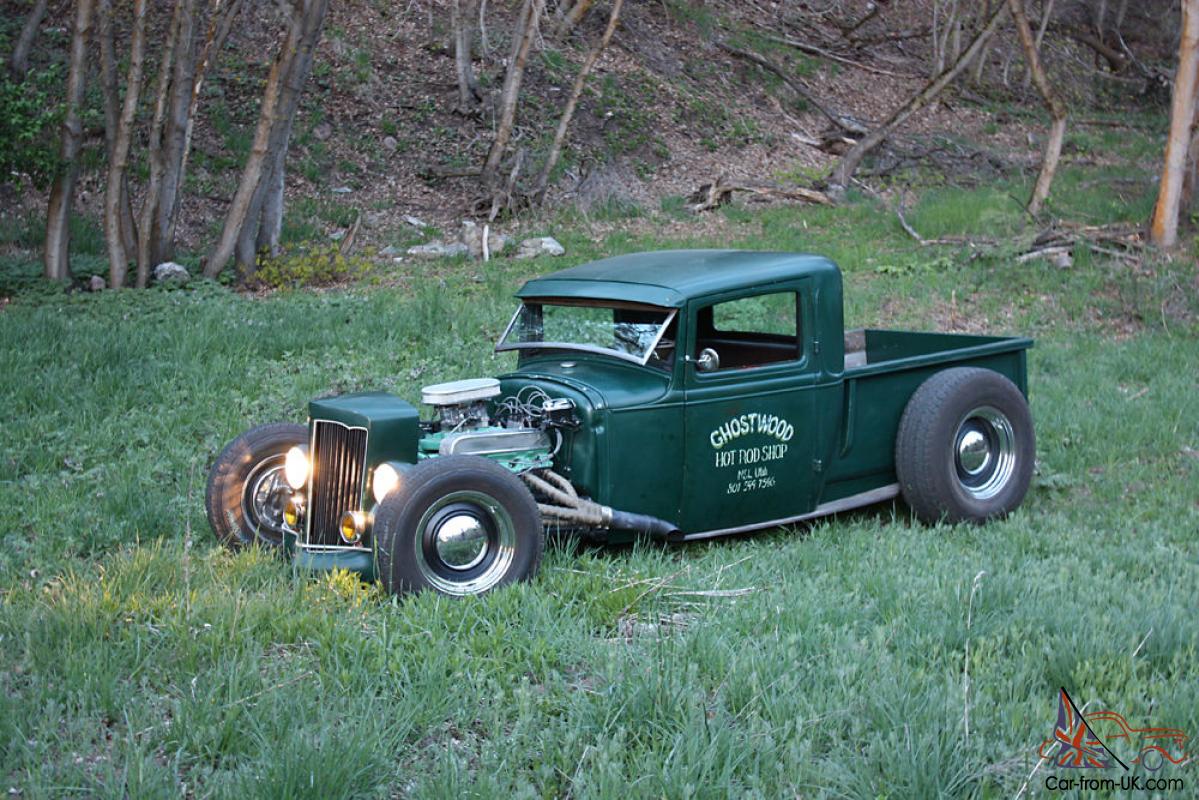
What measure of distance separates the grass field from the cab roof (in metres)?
1.39

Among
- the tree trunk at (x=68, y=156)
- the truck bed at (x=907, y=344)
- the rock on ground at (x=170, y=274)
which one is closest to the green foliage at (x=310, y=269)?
the rock on ground at (x=170, y=274)

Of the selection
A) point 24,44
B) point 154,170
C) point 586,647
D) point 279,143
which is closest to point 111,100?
point 154,170

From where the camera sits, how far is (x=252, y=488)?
5.84 m

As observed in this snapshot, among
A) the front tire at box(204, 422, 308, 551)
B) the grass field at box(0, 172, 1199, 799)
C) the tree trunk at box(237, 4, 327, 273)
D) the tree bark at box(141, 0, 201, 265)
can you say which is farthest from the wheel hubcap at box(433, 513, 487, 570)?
the tree trunk at box(237, 4, 327, 273)

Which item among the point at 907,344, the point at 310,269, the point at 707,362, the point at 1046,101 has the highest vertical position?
the point at 1046,101

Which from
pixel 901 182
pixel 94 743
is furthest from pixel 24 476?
pixel 901 182

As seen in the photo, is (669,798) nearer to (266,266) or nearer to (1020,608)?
(1020,608)

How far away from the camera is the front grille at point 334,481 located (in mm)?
5301

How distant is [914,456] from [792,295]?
117 centimetres

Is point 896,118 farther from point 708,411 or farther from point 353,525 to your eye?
point 353,525

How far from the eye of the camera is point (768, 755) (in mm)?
3420

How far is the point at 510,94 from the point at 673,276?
11967 millimetres

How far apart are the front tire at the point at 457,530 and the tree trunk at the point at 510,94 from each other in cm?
1291

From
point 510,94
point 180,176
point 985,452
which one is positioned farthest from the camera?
point 510,94
